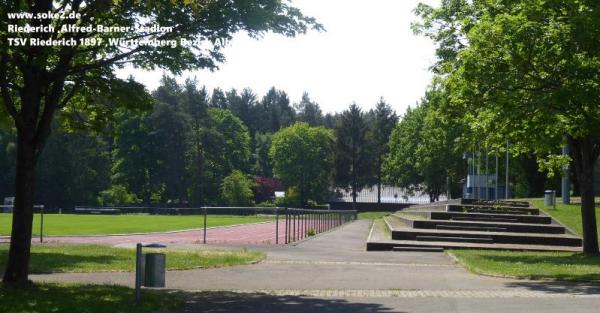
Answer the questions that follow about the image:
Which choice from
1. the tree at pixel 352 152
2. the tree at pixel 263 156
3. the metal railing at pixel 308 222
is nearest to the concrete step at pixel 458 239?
the metal railing at pixel 308 222

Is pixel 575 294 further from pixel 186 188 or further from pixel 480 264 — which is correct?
pixel 186 188

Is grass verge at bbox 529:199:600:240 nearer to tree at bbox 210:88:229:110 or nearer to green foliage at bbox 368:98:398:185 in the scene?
green foliage at bbox 368:98:398:185

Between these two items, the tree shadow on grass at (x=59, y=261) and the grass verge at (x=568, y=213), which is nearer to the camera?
the tree shadow on grass at (x=59, y=261)

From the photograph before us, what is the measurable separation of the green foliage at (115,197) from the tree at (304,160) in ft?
90.6

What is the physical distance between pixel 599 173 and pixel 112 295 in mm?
72333

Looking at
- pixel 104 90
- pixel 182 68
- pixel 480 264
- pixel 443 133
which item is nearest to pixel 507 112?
pixel 480 264

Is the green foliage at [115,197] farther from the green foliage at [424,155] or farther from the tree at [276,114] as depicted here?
the tree at [276,114]

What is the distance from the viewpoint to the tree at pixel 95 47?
12.7m

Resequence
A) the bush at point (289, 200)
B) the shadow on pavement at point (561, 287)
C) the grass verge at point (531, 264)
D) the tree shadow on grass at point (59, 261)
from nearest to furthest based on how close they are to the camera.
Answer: the shadow on pavement at point (561, 287) → the grass verge at point (531, 264) → the tree shadow on grass at point (59, 261) → the bush at point (289, 200)

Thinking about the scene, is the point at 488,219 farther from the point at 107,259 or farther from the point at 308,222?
the point at 107,259

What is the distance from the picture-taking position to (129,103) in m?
14.6

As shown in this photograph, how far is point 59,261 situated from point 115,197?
253ft

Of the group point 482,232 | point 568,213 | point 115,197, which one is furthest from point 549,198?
point 115,197

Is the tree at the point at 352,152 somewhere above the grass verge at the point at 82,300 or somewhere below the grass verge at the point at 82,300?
above
